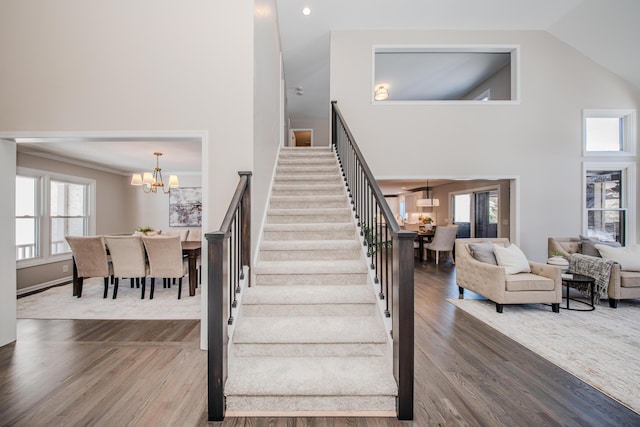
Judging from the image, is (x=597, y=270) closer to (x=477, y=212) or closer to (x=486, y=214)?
(x=486, y=214)

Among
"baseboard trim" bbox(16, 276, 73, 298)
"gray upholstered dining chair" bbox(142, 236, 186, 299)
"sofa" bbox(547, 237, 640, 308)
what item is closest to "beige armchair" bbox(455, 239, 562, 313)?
"sofa" bbox(547, 237, 640, 308)

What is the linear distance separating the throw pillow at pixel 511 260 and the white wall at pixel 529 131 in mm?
1264

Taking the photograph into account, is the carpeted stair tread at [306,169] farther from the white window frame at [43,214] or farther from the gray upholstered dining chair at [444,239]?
the white window frame at [43,214]

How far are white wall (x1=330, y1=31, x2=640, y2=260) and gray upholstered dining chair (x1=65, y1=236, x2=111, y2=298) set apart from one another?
177 inches

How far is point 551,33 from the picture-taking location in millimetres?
4684

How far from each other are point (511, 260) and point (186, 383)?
3995 mm

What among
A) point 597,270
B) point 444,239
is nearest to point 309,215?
point 597,270

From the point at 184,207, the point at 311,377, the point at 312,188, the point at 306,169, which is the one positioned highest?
the point at 306,169

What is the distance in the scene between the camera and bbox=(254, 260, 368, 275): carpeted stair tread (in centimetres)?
249

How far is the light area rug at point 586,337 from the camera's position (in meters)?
2.09

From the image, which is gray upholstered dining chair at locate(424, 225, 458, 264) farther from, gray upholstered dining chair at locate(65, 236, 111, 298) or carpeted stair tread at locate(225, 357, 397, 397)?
gray upholstered dining chair at locate(65, 236, 111, 298)

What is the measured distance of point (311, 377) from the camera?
178 cm

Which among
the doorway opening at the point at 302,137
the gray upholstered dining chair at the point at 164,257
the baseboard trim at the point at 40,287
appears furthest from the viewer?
the doorway opening at the point at 302,137

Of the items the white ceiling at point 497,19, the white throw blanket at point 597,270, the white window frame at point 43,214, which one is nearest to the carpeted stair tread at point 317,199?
the white ceiling at point 497,19
